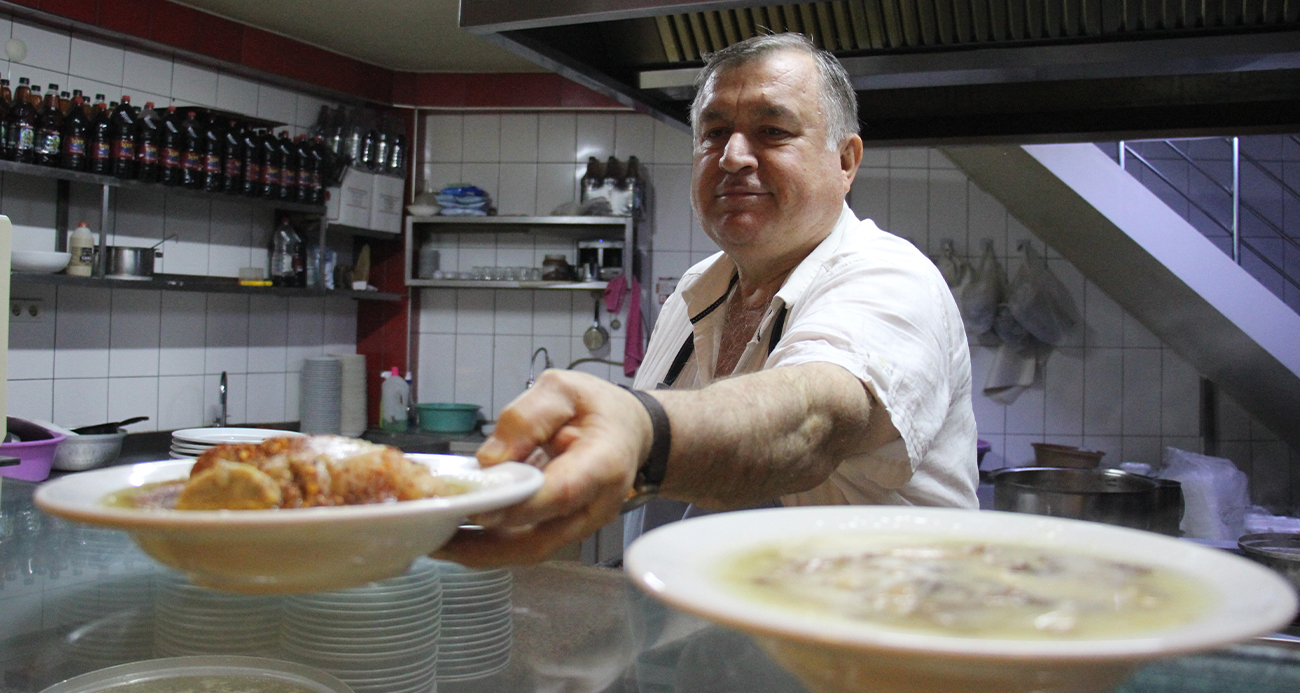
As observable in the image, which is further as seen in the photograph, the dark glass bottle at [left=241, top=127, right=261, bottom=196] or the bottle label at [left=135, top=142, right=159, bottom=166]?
the dark glass bottle at [left=241, top=127, right=261, bottom=196]

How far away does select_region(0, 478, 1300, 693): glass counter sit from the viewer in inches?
43.9

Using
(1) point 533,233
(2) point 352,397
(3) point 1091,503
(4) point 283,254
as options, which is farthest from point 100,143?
(3) point 1091,503

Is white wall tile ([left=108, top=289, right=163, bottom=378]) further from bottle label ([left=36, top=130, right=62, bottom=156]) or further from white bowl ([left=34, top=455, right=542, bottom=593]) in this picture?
white bowl ([left=34, top=455, right=542, bottom=593])

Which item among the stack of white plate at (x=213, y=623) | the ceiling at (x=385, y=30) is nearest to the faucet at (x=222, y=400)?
the ceiling at (x=385, y=30)

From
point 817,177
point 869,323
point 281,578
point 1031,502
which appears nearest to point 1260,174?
point 1031,502

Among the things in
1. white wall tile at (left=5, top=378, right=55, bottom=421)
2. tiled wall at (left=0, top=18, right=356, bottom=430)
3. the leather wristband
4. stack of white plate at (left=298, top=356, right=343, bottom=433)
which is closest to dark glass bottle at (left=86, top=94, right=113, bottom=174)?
tiled wall at (left=0, top=18, right=356, bottom=430)

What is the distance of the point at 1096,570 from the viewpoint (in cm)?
68

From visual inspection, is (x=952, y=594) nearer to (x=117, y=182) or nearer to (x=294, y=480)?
(x=294, y=480)

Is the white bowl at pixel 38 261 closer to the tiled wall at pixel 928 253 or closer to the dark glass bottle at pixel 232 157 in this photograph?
the dark glass bottle at pixel 232 157

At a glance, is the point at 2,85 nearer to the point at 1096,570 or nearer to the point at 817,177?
the point at 817,177

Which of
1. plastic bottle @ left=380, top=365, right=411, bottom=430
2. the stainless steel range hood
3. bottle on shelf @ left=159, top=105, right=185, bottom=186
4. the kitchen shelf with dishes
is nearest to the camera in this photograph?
the stainless steel range hood

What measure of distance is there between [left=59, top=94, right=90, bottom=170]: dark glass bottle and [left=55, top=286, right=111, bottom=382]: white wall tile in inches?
22.5

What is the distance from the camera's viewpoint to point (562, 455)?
84cm

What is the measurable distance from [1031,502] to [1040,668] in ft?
6.51
